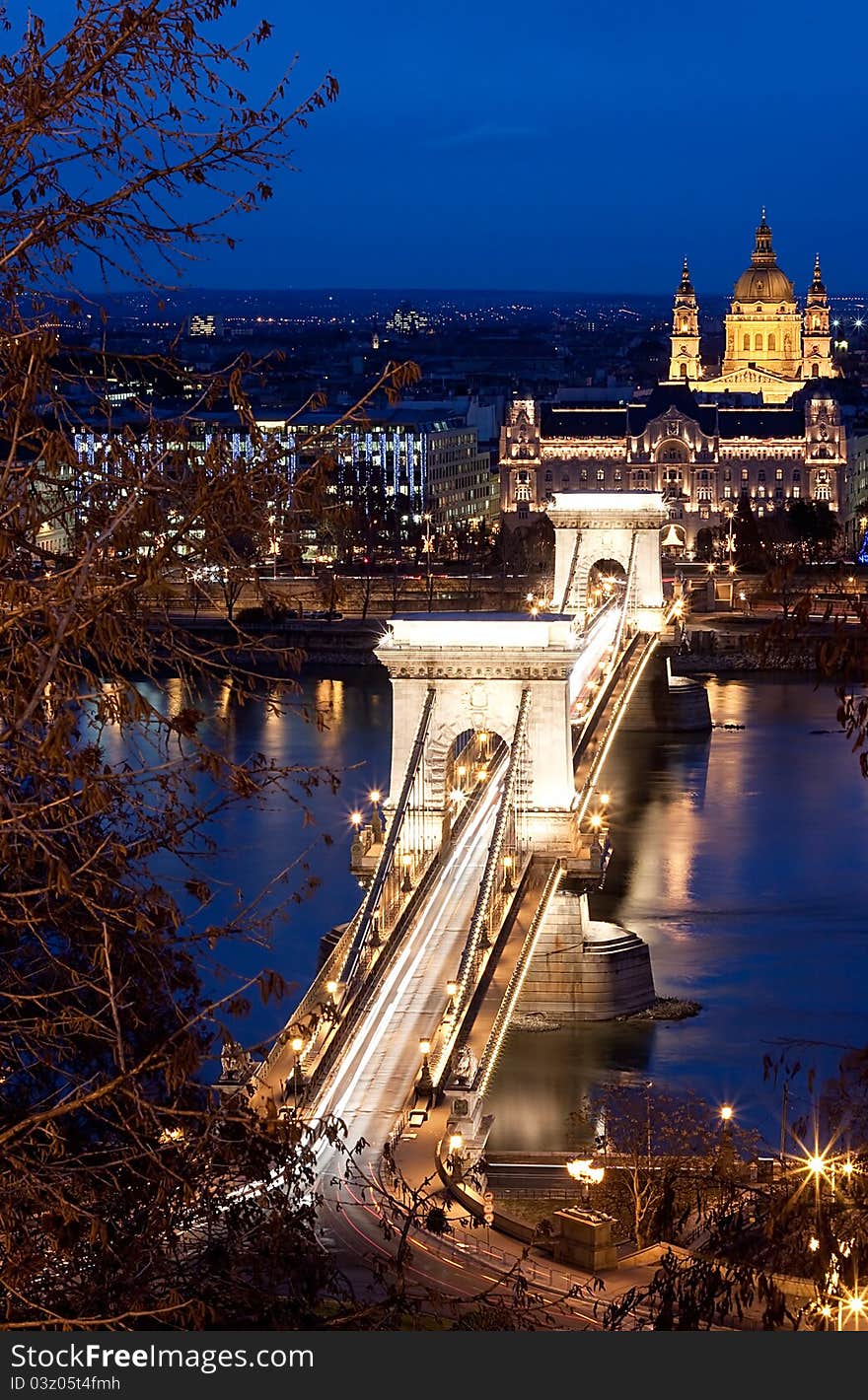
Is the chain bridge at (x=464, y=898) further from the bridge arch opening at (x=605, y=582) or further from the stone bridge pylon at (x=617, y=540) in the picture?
the bridge arch opening at (x=605, y=582)

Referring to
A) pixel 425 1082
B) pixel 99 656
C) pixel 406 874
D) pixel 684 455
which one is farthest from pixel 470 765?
pixel 684 455

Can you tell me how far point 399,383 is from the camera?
14.6ft

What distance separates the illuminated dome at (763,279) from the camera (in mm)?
67562

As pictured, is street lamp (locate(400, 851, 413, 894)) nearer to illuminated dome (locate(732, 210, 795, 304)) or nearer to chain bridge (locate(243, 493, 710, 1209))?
chain bridge (locate(243, 493, 710, 1209))

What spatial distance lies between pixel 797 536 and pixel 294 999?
1453 inches

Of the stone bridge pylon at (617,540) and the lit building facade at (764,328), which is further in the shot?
Answer: the lit building facade at (764,328)

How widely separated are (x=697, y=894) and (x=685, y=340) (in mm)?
48268

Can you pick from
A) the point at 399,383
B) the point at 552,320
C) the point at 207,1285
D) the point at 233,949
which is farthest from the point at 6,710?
the point at 552,320

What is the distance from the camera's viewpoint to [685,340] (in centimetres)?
6581

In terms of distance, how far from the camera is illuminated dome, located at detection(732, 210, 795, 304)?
6756 cm

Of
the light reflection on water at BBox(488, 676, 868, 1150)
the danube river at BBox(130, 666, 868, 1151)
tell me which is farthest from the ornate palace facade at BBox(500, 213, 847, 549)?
the light reflection on water at BBox(488, 676, 868, 1150)

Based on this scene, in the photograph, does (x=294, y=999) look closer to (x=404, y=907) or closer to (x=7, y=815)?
(x=404, y=907)

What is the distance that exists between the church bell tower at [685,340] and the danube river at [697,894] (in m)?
35.1

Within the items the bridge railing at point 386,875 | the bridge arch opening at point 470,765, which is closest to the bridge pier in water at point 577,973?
the bridge railing at point 386,875
